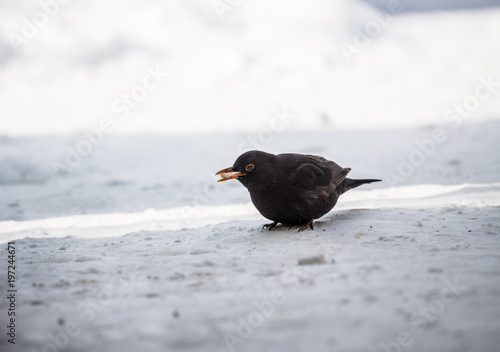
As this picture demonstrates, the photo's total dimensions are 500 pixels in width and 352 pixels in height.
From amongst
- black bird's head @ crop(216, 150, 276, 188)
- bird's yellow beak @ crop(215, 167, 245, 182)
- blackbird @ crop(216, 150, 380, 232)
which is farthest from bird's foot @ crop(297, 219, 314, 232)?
bird's yellow beak @ crop(215, 167, 245, 182)

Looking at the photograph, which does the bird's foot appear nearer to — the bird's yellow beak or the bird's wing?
the bird's wing

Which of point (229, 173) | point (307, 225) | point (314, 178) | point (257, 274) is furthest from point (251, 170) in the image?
point (257, 274)

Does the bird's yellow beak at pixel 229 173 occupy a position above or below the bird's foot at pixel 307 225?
above

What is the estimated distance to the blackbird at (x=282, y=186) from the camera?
145 inches

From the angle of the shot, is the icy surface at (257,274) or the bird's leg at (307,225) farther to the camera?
the bird's leg at (307,225)

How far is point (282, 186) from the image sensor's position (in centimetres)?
369

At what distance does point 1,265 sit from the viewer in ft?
Result: 10.0

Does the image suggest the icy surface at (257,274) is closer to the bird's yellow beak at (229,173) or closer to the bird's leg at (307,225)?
the bird's leg at (307,225)

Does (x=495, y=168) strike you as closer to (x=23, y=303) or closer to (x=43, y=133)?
(x=23, y=303)

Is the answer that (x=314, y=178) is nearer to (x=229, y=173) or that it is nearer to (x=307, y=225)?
(x=307, y=225)

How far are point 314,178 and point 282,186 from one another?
12.5 inches

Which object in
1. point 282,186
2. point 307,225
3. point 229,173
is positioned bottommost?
point 307,225

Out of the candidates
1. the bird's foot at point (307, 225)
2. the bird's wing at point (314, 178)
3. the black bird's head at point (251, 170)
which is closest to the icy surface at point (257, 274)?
Result: the bird's foot at point (307, 225)

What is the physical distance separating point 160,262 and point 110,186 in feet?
16.1
